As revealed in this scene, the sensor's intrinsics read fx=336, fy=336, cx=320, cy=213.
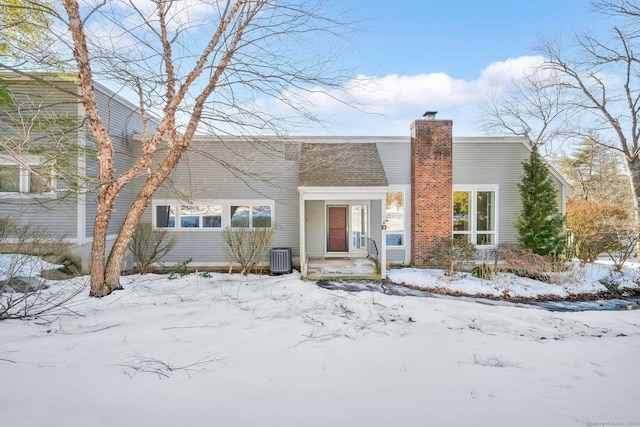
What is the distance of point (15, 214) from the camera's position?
9.75 m

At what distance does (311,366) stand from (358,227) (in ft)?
30.2

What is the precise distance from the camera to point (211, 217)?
1205 centimetres

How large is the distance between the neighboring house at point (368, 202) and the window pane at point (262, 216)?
0.04 metres

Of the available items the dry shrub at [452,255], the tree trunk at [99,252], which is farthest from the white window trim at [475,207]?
the tree trunk at [99,252]

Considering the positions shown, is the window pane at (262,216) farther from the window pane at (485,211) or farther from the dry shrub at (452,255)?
the window pane at (485,211)

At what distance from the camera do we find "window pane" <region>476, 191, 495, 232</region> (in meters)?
12.4

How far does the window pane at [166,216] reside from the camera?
12031 mm

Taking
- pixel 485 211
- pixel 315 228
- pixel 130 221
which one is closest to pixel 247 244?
pixel 315 228

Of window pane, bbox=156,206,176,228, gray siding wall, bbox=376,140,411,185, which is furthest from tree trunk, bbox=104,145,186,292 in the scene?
gray siding wall, bbox=376,140,411,185

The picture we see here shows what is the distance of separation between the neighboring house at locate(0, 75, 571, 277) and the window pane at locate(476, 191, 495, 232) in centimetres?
4

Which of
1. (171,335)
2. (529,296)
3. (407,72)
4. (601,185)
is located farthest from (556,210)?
(601,185)

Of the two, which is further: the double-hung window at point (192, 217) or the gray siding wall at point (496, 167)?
the gray siding wall at point (496, 167)

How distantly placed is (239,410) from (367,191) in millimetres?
8218

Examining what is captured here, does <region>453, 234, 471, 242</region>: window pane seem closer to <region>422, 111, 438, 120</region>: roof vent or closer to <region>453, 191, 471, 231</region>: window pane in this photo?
<region>453, 191, 471, 231</region>: window pane
